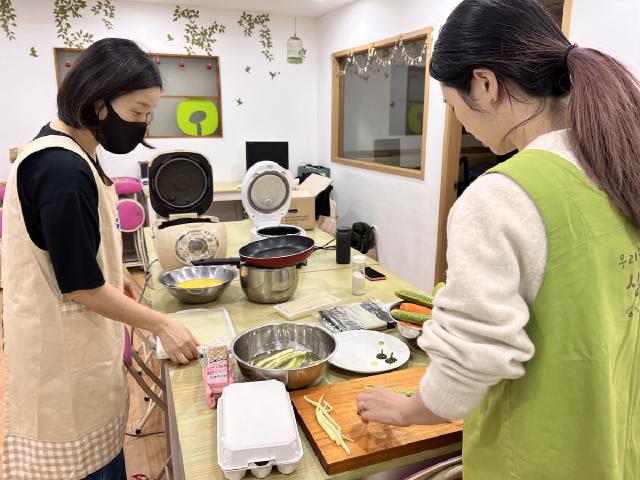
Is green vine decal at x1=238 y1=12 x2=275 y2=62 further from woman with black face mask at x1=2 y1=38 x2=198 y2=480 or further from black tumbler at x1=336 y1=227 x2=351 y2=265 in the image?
woman with black face mask at x1=2 y1=38 x2=198 y2=480

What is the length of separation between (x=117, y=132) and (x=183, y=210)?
3.20ft

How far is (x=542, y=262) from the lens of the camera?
632mm

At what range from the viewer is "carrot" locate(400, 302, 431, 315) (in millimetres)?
1511

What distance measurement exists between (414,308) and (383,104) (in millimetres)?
3513

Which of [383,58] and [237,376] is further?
[383,58]

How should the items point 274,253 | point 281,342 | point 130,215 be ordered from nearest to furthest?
point 281,342
point 274,253
point 130,215

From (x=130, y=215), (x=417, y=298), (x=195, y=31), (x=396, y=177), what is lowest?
(x=130, y=215)

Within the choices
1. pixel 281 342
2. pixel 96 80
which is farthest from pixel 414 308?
pixel 96 80

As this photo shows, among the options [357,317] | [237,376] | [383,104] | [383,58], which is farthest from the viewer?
[383,104]

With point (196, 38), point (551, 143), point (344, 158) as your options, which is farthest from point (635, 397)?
point (196, 38)

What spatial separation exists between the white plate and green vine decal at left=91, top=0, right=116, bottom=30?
4.49 metres

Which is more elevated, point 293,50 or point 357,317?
point 293,50

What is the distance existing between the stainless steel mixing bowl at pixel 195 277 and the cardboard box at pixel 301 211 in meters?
1.20

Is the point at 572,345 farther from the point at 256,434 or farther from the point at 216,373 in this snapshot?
the point at 216,373
